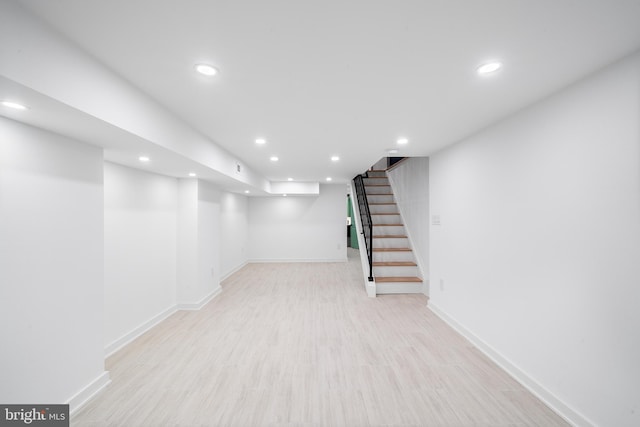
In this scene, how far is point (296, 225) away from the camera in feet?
28.6

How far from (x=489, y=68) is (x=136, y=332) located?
4647 millimetres

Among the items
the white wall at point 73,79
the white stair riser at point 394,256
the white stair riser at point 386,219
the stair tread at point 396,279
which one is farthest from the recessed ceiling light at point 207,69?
the white stair riser at point 386,219

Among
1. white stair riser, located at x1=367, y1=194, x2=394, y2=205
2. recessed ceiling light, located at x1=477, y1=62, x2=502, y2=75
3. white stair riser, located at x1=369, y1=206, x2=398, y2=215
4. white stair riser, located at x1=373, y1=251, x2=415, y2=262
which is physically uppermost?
recessed ceiling light, located at x1=477, y1=62, x2=502, y2=75

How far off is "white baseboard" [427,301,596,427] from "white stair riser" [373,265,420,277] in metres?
1.90

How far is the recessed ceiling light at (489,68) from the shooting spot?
64.7 inches

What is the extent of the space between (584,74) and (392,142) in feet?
6.25

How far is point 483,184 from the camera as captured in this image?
9.72 feet

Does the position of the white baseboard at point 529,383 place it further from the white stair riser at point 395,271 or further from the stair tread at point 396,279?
the white stair riser at point 395,271

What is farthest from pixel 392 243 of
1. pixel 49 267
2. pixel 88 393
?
pixel 49 267

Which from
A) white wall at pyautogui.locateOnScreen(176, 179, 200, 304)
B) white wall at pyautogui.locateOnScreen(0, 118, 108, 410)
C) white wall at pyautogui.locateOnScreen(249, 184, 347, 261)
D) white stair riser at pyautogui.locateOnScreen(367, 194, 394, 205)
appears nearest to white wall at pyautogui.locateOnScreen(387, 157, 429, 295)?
white stair riser at pyautogui.locateOnScreen(367, 194, 394, 205)

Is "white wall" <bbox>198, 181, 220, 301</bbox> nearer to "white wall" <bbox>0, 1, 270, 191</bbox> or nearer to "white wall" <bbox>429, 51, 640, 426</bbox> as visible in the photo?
"white wall" <bbox>0, 1, 270, 191</bbox>

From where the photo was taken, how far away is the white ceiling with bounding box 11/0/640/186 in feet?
3.94

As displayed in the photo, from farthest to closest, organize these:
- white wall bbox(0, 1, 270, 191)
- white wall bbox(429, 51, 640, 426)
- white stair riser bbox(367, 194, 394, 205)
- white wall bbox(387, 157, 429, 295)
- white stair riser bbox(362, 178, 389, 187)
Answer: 1. white stair riser bbox(362, 178, 389, 187)
2. white stair riser bbox(367, 194, 394, 205)
3. white wall bbox(387, 157, 429, 295)
4. white wall bbox(429, 51, 640, 426)
5. white wall bbox(0, 1, 270, 191)

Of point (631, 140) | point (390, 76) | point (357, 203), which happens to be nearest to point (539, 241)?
point (631, 140)
